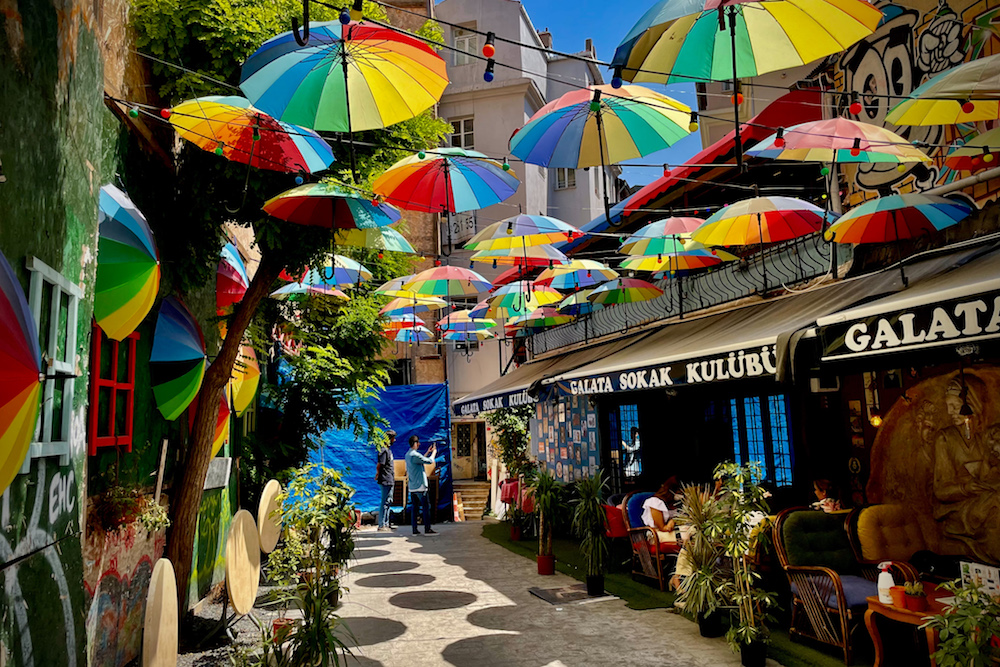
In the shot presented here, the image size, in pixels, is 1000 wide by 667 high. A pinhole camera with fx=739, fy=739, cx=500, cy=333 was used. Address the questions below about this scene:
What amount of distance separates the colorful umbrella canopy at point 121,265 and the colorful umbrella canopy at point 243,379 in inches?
143

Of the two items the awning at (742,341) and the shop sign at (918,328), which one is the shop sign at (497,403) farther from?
the shop sign at (918,328)

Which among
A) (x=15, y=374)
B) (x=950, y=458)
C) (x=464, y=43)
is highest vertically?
(x=464, y=43)

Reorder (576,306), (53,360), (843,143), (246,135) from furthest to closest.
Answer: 1. (576,306)
2. (843,143)
3. (246,135)
4. (53,360)

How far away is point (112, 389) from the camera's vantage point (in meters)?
5.89

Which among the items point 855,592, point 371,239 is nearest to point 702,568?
point 855,592

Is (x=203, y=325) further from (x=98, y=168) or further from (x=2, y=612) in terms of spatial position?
(x=2, y=612)

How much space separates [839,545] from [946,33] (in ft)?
17.8

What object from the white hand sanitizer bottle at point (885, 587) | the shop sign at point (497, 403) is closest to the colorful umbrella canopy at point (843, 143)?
the white hand sanitizer bottle at point (885, 587)

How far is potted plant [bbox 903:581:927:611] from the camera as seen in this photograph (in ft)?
18.4

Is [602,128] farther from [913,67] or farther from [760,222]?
[913,67]

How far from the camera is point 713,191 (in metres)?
12.6

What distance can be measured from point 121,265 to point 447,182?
131 inches

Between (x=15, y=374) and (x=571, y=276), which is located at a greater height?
(x=571, y=276)

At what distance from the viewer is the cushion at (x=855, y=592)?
6398 mm
